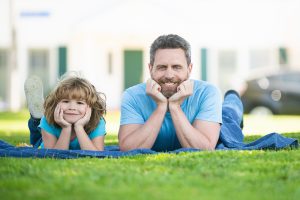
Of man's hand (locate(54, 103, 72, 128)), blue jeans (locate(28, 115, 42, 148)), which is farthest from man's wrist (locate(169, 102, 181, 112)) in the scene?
blue jeans (locate(28, 115, 42, 148))

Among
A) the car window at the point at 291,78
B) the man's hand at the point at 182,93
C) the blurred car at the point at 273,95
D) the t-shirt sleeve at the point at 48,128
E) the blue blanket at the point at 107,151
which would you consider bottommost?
the blurred car at the point at 273,95

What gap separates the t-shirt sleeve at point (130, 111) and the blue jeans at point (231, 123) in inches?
35.3

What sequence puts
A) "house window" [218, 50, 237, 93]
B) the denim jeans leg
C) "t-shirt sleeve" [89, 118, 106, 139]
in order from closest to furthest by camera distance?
"t-shirt sleeve" [89, 118, 106, 139] → the denim jeans leg → "house window" [218, 50, 237, 93]

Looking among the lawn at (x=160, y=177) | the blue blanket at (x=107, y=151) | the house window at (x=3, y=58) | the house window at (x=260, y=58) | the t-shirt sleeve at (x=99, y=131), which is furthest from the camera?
the house window at (x=3, y=58)

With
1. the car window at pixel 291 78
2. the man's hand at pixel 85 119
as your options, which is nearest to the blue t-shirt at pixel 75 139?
the man's hand at pixel 85 119

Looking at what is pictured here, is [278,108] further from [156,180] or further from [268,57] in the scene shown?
[156,180]

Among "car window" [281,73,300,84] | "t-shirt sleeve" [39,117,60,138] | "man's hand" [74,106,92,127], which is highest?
"man's hand" [74,106,92,127]

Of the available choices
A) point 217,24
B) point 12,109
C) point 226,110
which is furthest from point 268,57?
point 226,110

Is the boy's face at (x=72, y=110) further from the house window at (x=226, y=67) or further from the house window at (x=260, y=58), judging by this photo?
the house window at (x=260, y=58)

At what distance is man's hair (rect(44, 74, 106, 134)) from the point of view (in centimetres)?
620

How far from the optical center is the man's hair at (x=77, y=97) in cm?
620

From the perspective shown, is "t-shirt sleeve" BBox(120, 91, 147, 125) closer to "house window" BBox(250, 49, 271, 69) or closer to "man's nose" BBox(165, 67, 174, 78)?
"man's nose" BBox(165, 67, 174, 78)

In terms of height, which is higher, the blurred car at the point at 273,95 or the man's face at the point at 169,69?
the man's face at the point at 169,69

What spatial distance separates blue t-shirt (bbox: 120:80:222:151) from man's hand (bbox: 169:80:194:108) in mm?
294
